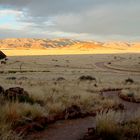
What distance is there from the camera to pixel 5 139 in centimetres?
808

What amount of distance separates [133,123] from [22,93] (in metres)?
6.00

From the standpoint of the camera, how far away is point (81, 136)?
9984mm

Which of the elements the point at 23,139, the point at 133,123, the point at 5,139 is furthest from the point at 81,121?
the point at 5,139

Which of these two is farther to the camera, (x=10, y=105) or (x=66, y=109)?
(x=66, y=109)

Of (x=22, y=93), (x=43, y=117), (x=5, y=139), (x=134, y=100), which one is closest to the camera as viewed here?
(x=5, y=139)

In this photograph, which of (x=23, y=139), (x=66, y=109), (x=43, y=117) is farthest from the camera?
(x=66, y=109)

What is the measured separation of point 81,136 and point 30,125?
1.53m

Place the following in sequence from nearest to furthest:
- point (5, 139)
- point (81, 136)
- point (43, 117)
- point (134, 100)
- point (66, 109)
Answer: point (5, 139)
point (81, 136)
point (43, 117)
point (66, 109)
point (134, 100)

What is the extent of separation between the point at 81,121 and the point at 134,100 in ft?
25.1

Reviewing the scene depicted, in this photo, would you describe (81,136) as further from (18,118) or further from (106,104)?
(106,104)

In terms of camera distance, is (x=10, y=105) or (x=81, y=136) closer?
(x=81, y=136)

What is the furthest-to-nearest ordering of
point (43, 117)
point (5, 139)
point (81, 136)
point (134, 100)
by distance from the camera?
1. point (134, 100)
2. point (43, 117)
3. point (81, 136)
4. point (5, 139)

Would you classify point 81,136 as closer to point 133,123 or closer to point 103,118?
point 103,118

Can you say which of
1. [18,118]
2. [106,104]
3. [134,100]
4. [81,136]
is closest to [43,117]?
[18,118]
